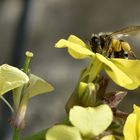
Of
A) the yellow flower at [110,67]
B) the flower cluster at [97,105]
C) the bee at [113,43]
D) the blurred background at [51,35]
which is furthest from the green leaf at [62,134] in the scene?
the blurred background at [51,35]

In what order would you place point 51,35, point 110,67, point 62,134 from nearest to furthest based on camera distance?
1. point 62,134
2. point 110,67
3. point 51,35

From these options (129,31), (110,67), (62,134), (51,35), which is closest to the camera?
(62,134)

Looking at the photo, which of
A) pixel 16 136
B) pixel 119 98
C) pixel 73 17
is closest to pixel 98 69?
pixel 119 98

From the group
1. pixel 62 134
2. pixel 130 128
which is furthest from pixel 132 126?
pixel 62 134

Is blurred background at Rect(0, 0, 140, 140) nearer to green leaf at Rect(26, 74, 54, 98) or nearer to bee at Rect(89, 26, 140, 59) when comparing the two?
bee at Rect(89, 26, 140, 59)

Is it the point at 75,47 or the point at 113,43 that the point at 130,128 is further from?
the point at 113,43

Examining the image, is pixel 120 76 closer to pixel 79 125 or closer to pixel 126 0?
pixel 79 125
